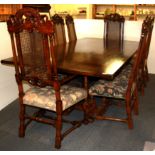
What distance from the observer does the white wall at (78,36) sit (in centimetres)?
263

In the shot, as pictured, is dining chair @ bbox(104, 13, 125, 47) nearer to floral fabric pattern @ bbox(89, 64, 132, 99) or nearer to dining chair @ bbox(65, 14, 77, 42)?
dining chair @ bbox(65, 14, 77, 42)

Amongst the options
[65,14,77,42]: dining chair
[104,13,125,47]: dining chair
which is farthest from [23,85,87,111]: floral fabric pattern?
[104,13,125,47]: dining chair

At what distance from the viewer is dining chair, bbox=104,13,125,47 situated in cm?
366

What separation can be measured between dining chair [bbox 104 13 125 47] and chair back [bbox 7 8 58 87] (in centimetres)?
198

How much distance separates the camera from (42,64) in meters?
1.83

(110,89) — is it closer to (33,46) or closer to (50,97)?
(50,97)

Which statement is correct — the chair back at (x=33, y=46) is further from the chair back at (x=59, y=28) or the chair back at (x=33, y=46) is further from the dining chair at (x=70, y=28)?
the dining chair at (x=70, y=28)

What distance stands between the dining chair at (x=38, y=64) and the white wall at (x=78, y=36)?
2.20 feet

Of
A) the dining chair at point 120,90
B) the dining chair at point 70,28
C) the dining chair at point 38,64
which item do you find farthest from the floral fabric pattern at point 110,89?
the dining chair at point 70,28

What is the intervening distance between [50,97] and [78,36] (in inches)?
90.4

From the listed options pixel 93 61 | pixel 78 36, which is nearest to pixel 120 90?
pixel 93 61

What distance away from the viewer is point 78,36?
160 inches
